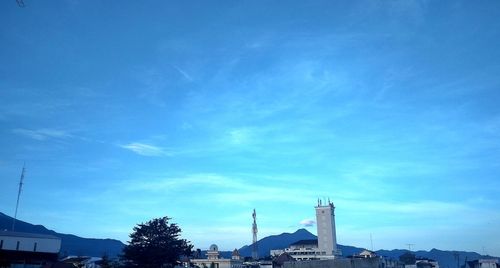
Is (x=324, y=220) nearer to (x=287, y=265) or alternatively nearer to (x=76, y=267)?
(x=287, y=265)

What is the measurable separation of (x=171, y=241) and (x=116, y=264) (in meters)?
10.6

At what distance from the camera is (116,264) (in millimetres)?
73562

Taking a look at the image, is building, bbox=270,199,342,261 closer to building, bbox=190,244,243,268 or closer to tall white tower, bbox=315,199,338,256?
tall white tower, bbox=315,199,338,256

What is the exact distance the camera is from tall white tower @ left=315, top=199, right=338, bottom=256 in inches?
5423

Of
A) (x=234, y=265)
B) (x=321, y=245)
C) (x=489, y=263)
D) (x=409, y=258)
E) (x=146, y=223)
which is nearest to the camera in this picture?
(x=146, y=223)

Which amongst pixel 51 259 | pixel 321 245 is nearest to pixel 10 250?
pixel 51 259

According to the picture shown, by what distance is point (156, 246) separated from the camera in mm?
69562

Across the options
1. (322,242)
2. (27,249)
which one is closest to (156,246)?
(27,249)

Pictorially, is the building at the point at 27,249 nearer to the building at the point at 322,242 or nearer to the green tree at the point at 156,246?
the green tree at the point at 156,246

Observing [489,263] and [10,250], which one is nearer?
[10,250]

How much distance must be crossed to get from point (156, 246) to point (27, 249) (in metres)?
22.3

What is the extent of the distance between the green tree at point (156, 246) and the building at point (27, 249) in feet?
44.5

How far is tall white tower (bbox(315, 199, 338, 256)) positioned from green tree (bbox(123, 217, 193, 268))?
75.2 m

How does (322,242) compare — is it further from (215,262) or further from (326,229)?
(215,262)
